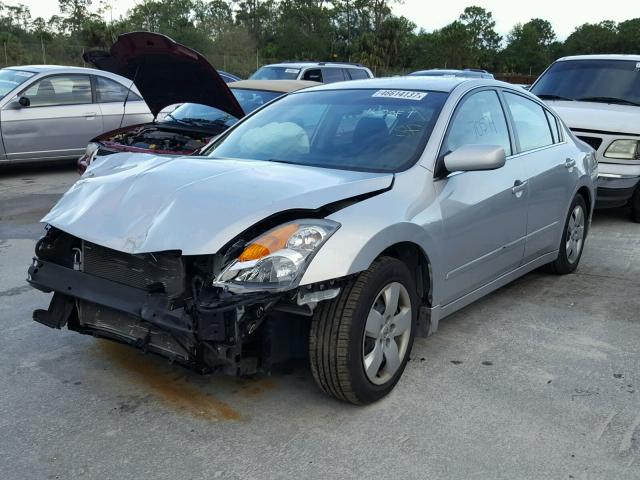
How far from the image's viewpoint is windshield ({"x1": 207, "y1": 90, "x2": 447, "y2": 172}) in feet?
13.1

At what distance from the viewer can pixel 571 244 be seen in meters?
5.75

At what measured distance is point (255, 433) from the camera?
10.5 feet

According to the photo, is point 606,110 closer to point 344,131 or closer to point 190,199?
point 344,131

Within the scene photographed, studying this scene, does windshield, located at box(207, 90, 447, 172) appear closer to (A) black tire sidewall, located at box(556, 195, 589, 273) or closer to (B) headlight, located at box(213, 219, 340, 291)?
(B) headlight, located at box(213, 219, 340, 291)

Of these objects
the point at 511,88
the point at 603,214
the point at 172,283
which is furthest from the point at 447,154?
the point at 603,214

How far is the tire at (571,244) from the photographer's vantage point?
5.59 metres

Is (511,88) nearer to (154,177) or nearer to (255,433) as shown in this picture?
(154,177)

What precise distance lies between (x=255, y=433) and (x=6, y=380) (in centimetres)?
145

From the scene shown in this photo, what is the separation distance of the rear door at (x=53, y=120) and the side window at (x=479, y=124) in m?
7.50

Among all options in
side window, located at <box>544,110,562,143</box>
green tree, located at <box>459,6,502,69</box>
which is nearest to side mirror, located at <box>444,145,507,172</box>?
side window, located at <box>544,110,562,143</box>

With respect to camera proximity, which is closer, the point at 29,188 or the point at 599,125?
the point at 599,125

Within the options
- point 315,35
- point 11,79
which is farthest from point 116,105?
point 315,35

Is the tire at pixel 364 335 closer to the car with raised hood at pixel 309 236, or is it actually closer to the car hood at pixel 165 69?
the car with raised hood at pixel 309 236

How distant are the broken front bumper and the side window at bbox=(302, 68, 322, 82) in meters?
11.3
